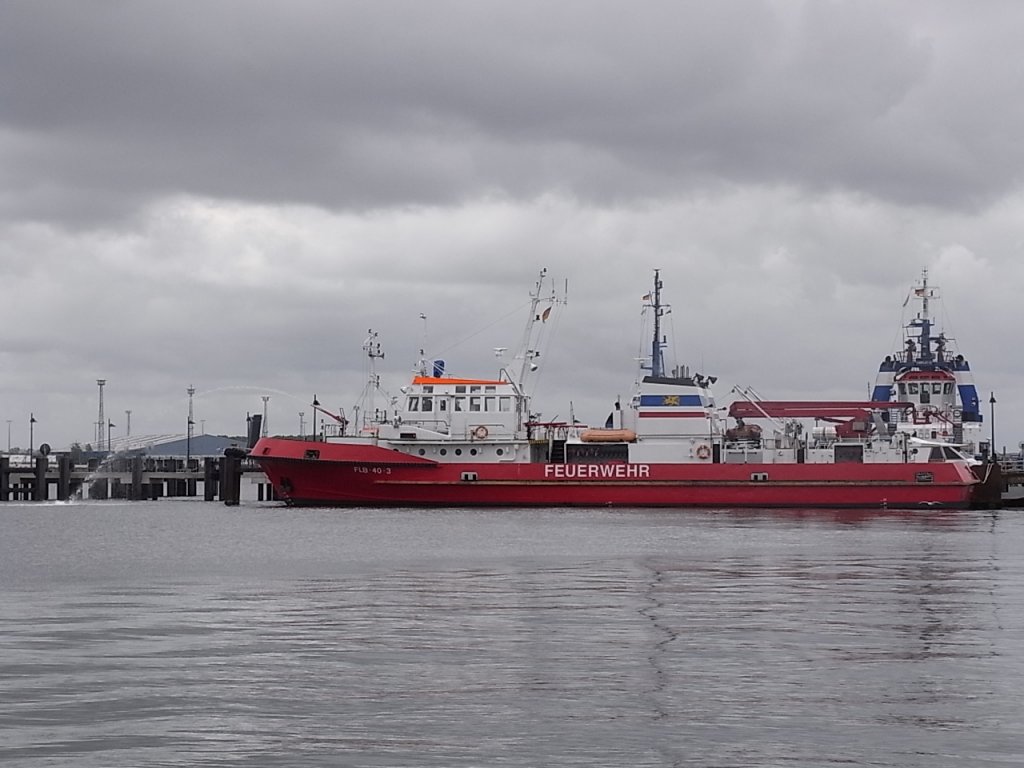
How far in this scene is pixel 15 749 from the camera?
40.8 ft

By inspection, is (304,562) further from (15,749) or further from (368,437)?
(368,437)

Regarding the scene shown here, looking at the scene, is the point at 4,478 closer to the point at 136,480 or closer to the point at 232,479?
the point at 136,480

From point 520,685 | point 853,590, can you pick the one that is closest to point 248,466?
point 853,590

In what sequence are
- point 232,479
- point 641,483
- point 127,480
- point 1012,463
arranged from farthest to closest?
1. point 127,480
2. point 1012,463
3. point 232,479
4. point 641,483

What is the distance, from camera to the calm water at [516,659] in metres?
12.8

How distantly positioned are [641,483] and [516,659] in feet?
139

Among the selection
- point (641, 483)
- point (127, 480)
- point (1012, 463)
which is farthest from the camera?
point (127, 480)

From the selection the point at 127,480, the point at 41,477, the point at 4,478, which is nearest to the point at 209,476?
the point at 41,477

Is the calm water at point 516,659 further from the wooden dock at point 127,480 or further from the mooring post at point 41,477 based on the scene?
the wooden dock at point 127,480

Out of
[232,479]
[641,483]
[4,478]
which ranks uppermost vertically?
[641,483]

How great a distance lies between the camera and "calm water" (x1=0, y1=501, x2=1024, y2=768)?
12.8 metres

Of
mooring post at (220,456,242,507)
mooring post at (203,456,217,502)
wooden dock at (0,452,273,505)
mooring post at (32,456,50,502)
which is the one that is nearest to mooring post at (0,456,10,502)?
wooden dock at (0,452,273,505)

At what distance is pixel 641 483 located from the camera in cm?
5922

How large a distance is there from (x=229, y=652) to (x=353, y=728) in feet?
16.2
